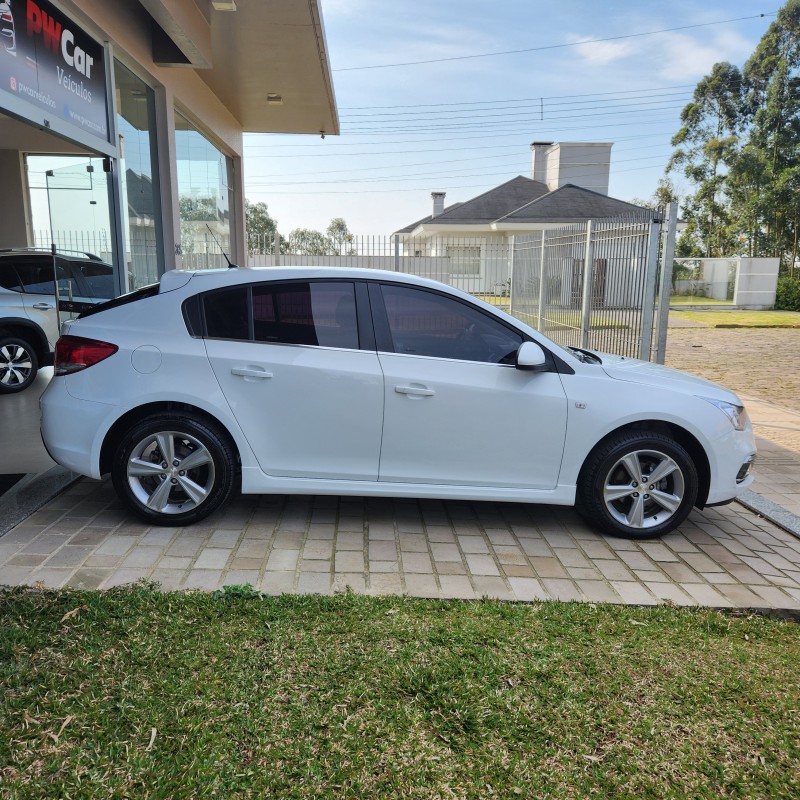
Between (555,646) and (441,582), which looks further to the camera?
(441,582)

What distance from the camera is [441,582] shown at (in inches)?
149

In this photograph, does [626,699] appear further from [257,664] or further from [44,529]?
[44,529]

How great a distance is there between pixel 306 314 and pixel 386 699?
2.46 meters

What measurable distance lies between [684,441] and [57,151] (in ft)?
28.6

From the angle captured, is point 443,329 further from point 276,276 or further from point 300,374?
point 276,276

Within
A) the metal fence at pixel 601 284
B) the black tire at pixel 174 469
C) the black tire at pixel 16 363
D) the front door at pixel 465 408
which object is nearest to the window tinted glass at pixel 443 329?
the front door at pixel 465 408

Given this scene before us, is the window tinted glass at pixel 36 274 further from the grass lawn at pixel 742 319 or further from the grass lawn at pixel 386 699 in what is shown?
the grass lawn at pixel 742 319

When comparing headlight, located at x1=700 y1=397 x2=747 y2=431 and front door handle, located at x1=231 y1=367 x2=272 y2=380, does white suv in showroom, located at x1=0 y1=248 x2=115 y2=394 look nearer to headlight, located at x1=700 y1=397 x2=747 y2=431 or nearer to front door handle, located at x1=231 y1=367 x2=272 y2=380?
front door handle, located at x1=231 y1=367 x2=272 y2=380

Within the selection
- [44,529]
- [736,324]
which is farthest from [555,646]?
[736,324]

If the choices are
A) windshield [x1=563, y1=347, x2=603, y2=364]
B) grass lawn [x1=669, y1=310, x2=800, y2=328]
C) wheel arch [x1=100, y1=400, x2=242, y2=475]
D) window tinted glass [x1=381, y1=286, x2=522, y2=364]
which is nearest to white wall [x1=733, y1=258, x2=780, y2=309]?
grass lawn [x1=669, y1=310, x2=800, y2=328]

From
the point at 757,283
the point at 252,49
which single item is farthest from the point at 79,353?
the point at 757,283

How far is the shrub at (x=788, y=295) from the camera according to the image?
105ft

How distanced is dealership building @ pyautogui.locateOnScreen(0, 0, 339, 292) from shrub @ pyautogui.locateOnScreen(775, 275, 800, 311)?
2747 cm

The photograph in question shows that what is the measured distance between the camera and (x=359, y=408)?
167 inches
